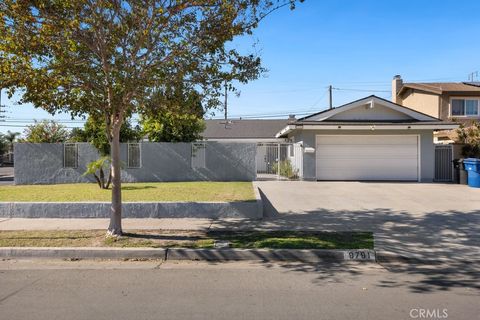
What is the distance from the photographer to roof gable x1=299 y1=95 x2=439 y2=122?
20000 mm

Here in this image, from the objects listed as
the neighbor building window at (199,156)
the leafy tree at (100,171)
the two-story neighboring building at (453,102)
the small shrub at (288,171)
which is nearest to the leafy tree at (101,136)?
the leafy tree at (100,171)

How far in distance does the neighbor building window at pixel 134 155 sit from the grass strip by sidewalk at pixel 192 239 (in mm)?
9432

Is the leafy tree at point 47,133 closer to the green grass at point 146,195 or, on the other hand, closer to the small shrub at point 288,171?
the green grass at point 146,195

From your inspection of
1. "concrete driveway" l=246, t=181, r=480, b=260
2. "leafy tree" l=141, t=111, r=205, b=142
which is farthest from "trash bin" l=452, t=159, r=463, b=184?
"leafy tree" l=141, t=111, r=205, b=142

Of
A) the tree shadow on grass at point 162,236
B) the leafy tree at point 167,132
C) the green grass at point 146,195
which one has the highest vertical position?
the leafy tree at point 167,132

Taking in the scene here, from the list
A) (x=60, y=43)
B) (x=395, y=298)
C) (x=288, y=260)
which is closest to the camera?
(x=395, y=298)

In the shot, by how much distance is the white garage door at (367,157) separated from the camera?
19.8 metres

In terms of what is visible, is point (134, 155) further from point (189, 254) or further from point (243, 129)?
point (243, 129)

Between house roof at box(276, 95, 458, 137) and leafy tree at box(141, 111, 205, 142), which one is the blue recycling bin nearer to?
house roof at box(276, 95, 458, 137)

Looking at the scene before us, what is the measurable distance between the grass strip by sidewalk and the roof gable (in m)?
11.8

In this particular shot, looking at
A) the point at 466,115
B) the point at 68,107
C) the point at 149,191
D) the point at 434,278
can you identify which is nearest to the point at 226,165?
the point at 149,191

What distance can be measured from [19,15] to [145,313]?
584 centimetres

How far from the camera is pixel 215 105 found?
9.71m

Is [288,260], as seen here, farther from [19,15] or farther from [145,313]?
[19,15]
